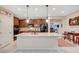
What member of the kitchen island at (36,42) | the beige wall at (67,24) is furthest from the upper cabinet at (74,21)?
the kitchen island at (36,42)

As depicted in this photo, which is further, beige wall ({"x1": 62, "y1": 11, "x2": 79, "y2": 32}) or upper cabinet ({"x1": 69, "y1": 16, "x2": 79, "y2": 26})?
beige wall ({"x1": 62, "y1": 11, "x2": 79, "y2": 32})

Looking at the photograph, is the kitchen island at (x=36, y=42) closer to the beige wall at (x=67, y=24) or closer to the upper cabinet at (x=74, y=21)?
the upper cabinet at (x=74, y=21)

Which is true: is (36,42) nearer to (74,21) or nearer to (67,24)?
(74,21)

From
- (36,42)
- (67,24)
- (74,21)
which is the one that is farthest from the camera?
(67,24)

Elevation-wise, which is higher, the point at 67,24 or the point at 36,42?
the point at 67,24

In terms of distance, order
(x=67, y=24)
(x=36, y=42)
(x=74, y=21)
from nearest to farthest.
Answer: (x=36, y=42)
(x=74, y=21)
(x=67, y=24)

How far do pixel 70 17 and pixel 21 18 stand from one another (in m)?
5.12

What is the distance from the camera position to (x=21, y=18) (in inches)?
524

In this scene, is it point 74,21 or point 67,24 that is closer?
point 74,21

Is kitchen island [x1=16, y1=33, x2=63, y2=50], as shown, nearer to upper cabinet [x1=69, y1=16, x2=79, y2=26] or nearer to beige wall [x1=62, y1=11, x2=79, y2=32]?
upper cabinet [x1=69, y1=16, x2=79, y2=26]

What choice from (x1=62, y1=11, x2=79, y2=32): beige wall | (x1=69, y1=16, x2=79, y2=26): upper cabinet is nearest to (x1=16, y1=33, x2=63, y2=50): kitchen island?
(x1=69, y1=16, x2=79, y2=26): upper cabinet

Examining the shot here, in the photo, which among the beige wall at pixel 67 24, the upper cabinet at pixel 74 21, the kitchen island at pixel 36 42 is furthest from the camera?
the beige wall at pixel 67 24

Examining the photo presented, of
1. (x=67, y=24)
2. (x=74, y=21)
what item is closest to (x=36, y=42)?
(x=74, y=21)
